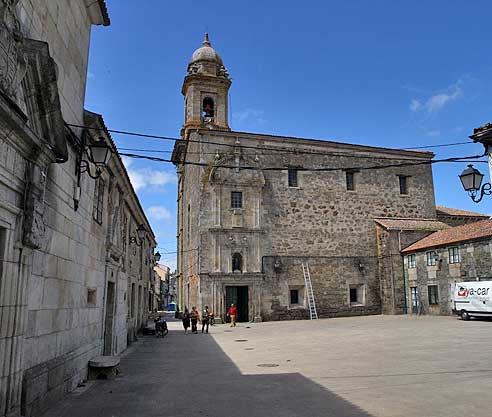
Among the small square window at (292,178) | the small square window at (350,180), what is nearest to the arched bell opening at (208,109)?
the small square window at (292,178)

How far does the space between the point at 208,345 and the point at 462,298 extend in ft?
47.1

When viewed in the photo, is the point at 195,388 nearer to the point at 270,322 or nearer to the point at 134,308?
Result: the point at 134,308

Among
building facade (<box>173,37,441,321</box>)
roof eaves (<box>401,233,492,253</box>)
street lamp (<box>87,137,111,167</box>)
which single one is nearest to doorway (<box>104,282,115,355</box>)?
street lamp (<box>87,137,111,167</box>)

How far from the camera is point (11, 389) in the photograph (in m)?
5.01

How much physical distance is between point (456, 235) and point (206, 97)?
19.7 m

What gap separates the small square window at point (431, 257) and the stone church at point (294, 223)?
2.69 meters

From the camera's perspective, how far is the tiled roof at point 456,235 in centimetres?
2313

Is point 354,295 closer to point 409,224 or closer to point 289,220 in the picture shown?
point 409,224

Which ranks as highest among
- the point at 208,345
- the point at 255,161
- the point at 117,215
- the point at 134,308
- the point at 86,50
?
the point at 255,161

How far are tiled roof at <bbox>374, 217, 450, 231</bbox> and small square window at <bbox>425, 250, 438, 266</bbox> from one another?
3.23 m

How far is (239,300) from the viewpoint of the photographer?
1044 inches

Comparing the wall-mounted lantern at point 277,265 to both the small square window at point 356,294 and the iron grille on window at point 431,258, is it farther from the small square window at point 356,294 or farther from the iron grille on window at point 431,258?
the iron grille on window at point 431,258

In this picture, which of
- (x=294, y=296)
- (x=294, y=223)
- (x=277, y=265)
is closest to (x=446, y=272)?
(x=294, y=296)

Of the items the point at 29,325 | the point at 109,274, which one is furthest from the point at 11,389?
the point at 109,274
